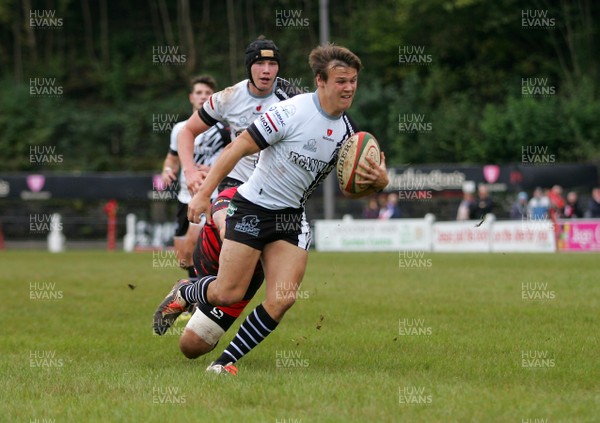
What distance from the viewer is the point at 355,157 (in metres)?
7.38

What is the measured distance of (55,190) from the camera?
3684 cm

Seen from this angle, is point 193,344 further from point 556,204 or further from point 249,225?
point 556,204

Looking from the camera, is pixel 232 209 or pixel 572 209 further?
pixel 572 209

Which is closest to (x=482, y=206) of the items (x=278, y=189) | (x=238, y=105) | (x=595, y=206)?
(x=595, y=206)

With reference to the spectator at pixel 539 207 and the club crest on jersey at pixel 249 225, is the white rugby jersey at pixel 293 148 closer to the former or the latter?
the club crest on jersey at pixel 249 225

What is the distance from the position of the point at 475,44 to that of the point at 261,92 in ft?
121

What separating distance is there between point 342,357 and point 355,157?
83.2 inches

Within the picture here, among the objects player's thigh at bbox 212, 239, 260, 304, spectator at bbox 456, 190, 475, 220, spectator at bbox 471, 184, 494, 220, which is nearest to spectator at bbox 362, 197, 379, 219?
spectator at bbox 456, 190, 475, 220

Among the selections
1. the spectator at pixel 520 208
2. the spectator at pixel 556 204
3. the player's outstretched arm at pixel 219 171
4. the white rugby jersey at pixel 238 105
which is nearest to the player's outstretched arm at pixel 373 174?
the player's outstretched arm at pixel 219 171

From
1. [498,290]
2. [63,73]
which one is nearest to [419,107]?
[63,73]

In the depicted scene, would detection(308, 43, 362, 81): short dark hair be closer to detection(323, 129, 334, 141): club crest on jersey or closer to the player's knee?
detection(323, 129, 334, 141): club crest on jersey

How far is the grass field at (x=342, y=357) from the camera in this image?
20.2 feet

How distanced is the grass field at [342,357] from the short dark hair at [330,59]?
229 cm

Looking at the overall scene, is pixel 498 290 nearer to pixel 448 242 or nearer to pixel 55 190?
pixel 448 242
